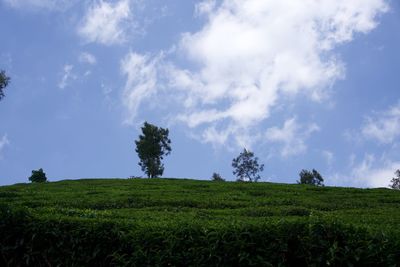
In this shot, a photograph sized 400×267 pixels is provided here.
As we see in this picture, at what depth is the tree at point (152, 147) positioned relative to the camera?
227ft

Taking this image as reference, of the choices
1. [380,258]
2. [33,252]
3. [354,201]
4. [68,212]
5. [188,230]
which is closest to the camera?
[380,258]

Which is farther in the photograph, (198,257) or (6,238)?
(6,238)

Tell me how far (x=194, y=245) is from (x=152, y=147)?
62179 millimetres

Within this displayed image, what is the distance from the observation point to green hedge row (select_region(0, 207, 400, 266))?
22.9 ft

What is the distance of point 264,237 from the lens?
723 cm

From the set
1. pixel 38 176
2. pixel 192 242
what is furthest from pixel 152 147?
pixel 192 242

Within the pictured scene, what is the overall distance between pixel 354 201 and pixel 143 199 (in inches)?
459

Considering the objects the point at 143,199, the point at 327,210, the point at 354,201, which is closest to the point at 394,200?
the point at 354,201

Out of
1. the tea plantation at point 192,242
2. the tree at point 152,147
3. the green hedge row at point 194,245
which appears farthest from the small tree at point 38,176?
the green hedge row at point 194,245

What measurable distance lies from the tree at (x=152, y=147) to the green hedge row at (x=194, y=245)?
60.8m

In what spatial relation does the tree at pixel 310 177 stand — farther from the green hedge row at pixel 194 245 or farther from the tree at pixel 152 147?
the green hedge row at pixel 194 245

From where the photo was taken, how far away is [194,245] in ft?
24.2

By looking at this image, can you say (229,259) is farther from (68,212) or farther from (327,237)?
(68,212)

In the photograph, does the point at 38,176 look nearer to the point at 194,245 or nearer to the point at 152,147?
the point at 152,147
